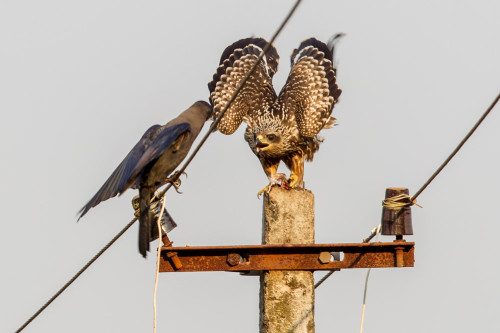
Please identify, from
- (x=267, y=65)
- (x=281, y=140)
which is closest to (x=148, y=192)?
(x=281, y=140)

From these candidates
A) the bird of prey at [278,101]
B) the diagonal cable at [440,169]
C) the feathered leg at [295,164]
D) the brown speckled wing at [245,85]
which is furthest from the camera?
the brown speckled wing at [245,85]

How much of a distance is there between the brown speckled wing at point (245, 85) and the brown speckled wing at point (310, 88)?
22cm

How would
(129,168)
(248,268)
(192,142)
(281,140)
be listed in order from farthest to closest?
(281,140) < (192,142) < (129,168) < (248,268)

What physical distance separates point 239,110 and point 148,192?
2666mm

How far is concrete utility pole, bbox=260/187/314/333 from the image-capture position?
25.6 ft

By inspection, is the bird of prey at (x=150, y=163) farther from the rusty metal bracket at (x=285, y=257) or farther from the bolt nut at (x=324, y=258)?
the bolt nut at (x=324, y=258)

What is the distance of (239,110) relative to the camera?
36.6 ft

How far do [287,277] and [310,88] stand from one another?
3468mm

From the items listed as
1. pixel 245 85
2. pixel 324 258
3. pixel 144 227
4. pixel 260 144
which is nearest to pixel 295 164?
pixel 260 144

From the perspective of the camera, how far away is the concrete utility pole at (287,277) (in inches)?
307

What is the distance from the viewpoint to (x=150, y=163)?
8859mm

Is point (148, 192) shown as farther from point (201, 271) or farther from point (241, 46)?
point (241, 46)

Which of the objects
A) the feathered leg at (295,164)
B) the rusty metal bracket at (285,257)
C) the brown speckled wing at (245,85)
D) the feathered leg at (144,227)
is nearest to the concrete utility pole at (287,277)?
the rusty metal bracket at (285,257)

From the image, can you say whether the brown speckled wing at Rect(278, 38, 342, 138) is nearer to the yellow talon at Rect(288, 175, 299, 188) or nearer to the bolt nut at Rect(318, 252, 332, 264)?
the yellow talon at Rect(288, 175, 299, 188)
